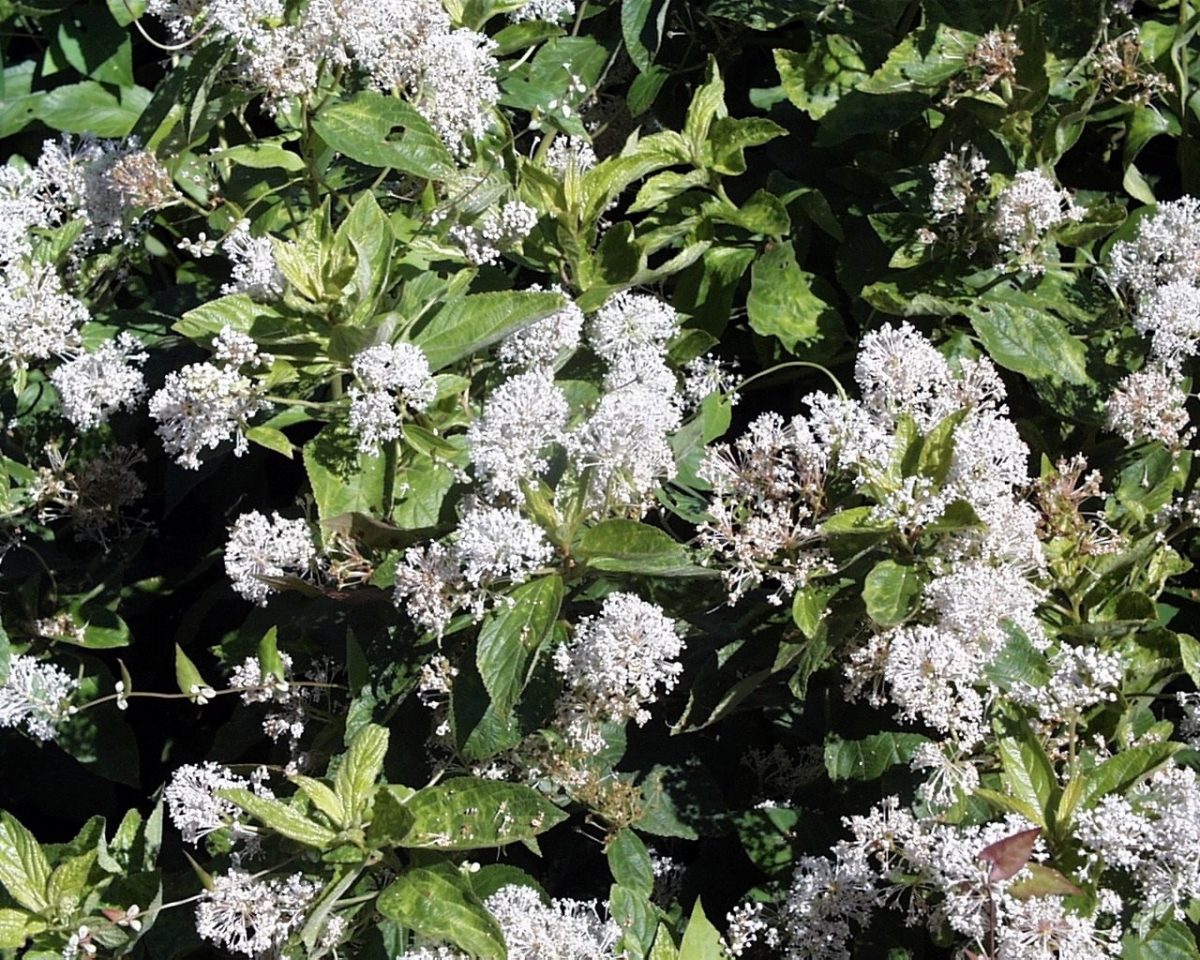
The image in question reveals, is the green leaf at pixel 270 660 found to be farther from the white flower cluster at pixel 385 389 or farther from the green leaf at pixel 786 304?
the green leaf at pixel 786 304

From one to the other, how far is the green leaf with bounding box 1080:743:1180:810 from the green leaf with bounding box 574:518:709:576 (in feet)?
2.39

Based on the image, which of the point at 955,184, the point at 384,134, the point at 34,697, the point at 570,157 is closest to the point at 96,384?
the point at 34,697

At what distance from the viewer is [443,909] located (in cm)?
213

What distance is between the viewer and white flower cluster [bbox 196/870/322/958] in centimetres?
213

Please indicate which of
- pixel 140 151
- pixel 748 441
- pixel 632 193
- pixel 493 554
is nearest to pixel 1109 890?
pixel 748 441

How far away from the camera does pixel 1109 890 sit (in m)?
2.09

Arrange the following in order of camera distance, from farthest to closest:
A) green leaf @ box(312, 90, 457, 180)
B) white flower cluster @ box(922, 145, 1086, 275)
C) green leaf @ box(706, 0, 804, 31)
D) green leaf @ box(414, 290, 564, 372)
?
green leaf @ box(706, 0, 804, 31), white flower cluster @ box(922, 145, 1086, 275), green leaf @ box(312, 90, 457, 180), green leaf @ box(414, 290, 564, 372)

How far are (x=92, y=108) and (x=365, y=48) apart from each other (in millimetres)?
1108

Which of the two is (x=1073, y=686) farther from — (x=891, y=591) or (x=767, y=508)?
(x=767, y=508)

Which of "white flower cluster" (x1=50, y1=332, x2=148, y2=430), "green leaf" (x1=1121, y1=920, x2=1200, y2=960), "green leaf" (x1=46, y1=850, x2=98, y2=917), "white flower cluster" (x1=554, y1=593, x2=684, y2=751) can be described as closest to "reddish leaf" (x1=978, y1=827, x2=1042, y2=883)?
"green leaf" (x1=1121, y1=920, x2=1200, y2=960)

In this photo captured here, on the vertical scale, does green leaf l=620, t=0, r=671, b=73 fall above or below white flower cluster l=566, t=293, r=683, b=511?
above

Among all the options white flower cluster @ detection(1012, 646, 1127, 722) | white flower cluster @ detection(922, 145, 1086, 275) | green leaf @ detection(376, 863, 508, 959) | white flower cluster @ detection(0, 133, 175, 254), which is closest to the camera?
Answer: green leaf @ detection(376, 863, 508, 959)

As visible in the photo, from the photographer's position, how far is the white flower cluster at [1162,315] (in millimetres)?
2467

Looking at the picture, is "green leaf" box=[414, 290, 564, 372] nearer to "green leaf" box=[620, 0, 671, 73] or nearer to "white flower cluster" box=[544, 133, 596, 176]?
"white flower cluster" box=[544, 133, 596, 176]
